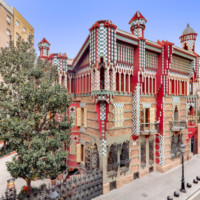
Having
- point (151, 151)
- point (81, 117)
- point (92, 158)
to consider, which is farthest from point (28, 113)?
point (151, 151)

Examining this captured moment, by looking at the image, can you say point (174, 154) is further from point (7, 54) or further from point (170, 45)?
point (7, 54)

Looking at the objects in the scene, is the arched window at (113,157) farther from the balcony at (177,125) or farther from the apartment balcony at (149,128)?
the balcony at (177,125)

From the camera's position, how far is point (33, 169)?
25.0 feet

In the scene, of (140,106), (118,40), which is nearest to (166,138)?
(140,106)

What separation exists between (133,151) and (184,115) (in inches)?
344

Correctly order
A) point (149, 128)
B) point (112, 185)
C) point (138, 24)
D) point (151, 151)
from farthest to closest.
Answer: point (151, 151)
point (149, 128)
point (138, 24)
point (112, 185)

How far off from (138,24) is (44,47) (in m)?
10.4

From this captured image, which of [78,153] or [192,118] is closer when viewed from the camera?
[78,153]

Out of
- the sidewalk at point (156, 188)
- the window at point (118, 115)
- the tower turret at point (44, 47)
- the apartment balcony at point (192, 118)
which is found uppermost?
the tower turret at point (44, 47)

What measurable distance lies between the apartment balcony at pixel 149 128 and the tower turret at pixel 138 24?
26.9 feet

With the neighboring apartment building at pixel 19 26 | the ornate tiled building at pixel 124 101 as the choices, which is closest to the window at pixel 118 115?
the ornate tiled building at pixel 124 101

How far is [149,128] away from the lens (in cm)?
1363

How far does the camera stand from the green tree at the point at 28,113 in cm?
746

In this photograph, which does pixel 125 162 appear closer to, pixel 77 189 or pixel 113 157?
pixel 113 157
